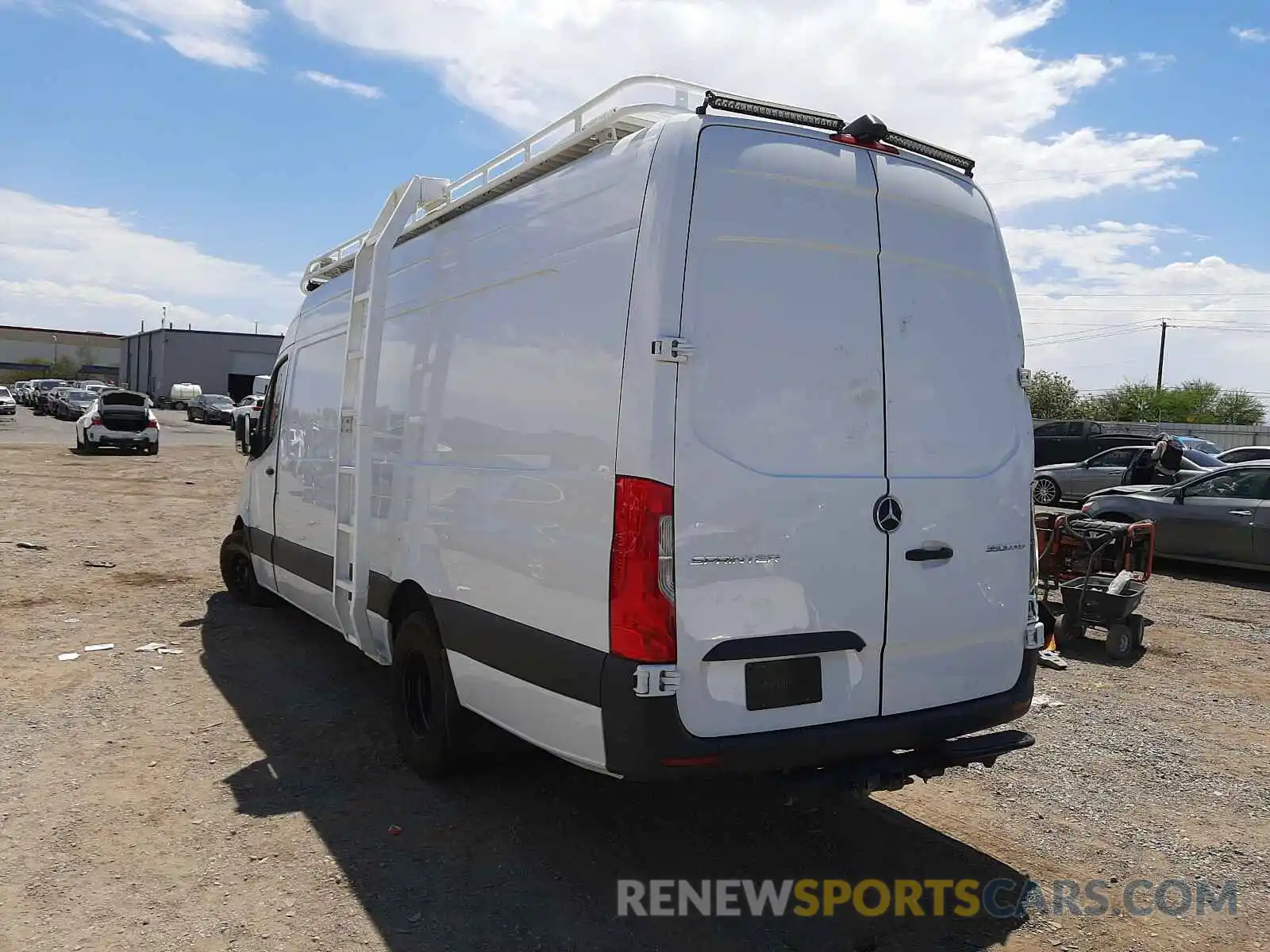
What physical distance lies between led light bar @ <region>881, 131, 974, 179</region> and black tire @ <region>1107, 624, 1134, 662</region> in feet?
15.8

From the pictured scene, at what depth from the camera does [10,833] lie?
14.1ft

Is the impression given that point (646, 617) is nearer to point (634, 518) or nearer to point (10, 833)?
point (634, 518)

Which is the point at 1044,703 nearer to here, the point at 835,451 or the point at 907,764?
the point at 907,764

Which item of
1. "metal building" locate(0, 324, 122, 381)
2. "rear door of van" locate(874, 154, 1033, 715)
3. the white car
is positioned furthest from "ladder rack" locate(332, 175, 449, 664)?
"metal building" locate(0, 324, 122, 381)

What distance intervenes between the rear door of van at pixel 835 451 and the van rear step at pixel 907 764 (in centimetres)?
20

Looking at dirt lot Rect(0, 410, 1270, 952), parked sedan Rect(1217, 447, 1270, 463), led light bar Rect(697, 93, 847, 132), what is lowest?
dirt lot Rect(0, 410, 1270, 952)

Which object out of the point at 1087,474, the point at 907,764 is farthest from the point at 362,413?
the point at 1087,474

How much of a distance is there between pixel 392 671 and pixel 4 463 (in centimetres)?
2257

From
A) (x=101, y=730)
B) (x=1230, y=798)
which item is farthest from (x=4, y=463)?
(x=1230, y=798)

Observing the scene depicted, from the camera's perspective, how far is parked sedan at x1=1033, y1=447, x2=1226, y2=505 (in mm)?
20625

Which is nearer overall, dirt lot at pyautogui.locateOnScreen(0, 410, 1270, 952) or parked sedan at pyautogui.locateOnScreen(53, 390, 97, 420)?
dirt lot at pyautogui.locateOnScreen(0, 410, 1270, 952)

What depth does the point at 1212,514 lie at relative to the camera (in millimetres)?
11797

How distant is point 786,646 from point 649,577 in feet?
1.87

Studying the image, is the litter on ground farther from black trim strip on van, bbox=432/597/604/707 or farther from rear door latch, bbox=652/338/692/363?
rear door latch, bbox=652/338/692/363
